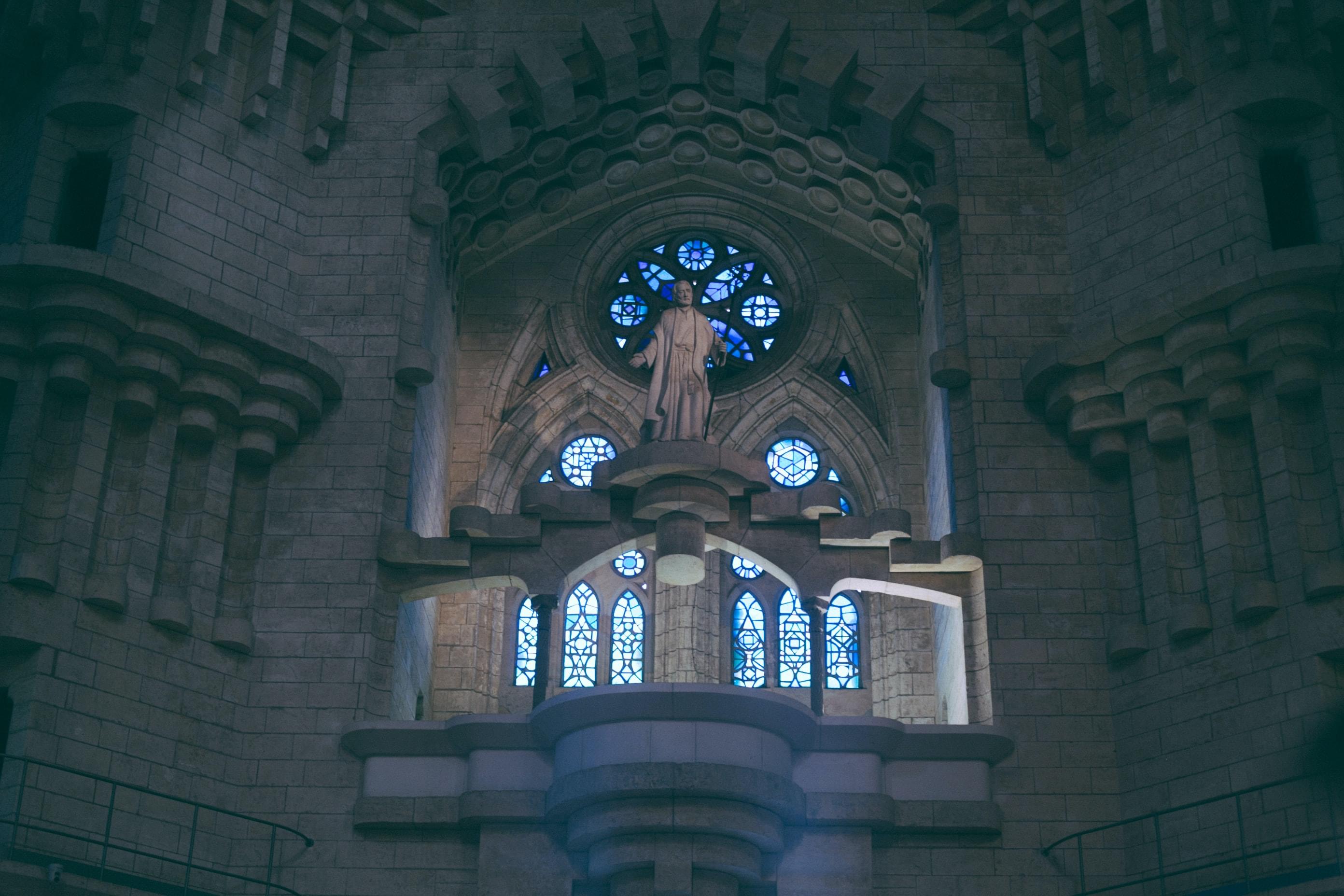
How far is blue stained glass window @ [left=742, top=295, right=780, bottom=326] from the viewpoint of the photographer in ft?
79.5

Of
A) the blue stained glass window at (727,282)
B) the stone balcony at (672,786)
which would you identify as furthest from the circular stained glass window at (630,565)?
the stone balcony at (672,786)

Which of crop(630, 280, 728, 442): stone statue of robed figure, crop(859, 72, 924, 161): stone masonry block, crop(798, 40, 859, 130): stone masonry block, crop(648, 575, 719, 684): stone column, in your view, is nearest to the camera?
crop(630, 280, 728, 442): stone statue of robed figure

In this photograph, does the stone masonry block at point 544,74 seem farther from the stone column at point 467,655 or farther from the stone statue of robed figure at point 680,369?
the stone column at point 467,655

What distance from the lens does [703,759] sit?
16203 mm

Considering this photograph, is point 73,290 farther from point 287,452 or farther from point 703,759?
point 703,759

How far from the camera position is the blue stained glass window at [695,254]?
24.5 meters

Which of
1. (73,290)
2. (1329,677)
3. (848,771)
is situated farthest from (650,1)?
(1329,677)

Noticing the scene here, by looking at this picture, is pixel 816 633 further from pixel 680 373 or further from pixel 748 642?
pixel 748 642

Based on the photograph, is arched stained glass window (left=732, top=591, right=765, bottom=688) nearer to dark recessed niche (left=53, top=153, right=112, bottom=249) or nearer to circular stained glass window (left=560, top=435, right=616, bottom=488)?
circular stained glass window (left=560, top=435, right=616, bottom=488)

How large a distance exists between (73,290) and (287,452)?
2.84m

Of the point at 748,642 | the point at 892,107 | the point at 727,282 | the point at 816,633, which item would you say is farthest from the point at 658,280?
the point at 816,633

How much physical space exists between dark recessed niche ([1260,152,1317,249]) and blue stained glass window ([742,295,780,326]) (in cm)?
731

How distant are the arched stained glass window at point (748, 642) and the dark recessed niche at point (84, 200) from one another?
9.00m

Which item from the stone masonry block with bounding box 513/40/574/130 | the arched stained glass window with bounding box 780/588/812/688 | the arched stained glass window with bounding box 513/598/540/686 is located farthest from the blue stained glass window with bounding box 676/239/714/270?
the arched stained glass window with bounding box 513/598/540/686
